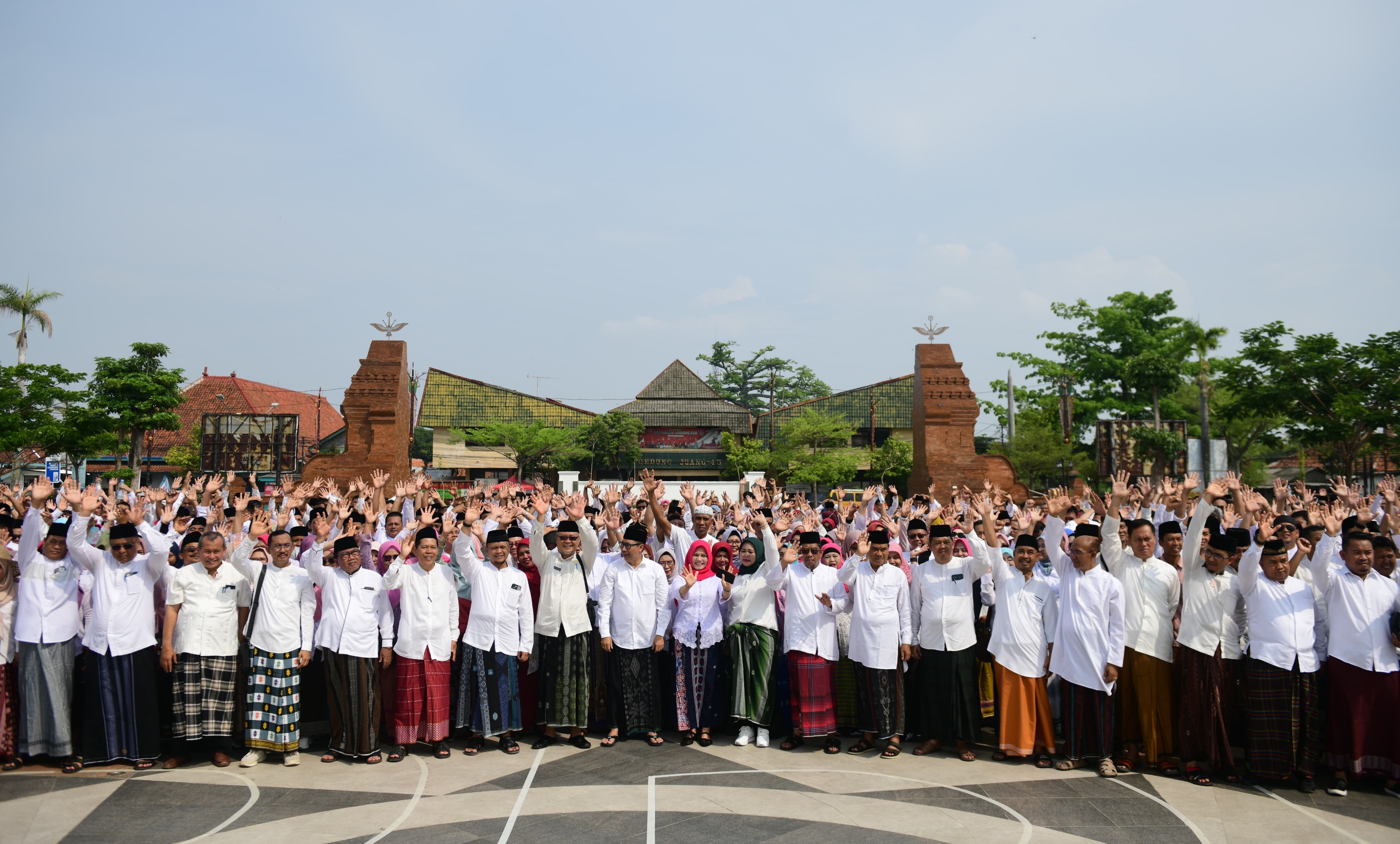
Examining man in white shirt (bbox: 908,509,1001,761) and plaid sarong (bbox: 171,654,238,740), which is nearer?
plaid sarong (bbox: 171,654,238,740)

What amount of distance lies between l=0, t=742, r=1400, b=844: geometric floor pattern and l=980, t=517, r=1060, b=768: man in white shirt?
0.61 feet

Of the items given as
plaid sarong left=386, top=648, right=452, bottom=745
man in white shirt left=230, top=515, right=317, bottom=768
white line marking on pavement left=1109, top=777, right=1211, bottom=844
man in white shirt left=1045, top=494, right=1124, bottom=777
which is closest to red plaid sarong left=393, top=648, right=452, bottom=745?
plaid sarong left=386, top=648, right=452, bottom=745

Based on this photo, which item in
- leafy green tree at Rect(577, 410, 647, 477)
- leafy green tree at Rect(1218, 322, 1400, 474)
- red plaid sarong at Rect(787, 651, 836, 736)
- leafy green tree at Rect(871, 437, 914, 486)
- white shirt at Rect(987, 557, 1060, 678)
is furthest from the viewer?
leafy green tree at Rect(577, 410, 647, 477)

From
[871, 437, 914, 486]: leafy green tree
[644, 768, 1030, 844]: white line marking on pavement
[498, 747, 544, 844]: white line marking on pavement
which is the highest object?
[871, 437, 914, 486]: leafy green tree

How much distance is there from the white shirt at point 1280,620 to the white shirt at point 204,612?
6.40 m

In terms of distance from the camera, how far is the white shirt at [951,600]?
623cm

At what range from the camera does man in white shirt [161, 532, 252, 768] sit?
5949 millimetres

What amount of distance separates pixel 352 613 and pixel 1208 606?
5.40 metres

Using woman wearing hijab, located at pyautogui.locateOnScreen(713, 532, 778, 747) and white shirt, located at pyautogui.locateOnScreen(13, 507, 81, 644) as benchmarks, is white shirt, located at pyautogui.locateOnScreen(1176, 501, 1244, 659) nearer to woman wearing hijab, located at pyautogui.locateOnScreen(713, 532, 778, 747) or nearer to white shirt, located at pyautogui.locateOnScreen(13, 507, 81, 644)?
woman wearing hijab, located at pyautogui.locateOnScreen(713, 532, 778, 747)

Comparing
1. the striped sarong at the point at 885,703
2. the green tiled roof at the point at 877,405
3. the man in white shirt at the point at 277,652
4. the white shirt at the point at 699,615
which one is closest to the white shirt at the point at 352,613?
the man in white shirt at the point at 277,652

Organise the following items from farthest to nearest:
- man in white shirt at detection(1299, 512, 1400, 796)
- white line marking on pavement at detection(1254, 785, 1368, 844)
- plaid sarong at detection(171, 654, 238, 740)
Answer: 1. plaid sarong at detection(171, 654, 238, 740)
2. man in white shirt at detection(1299, 512, 1400, 796)
3. white line marking on pavement at detection(1254, 785, 1368, 844)

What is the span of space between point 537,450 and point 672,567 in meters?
30.5

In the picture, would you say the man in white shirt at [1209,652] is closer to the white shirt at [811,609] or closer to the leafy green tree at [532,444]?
the white shirt at [811,609]

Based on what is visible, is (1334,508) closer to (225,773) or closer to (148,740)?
(225,773)
